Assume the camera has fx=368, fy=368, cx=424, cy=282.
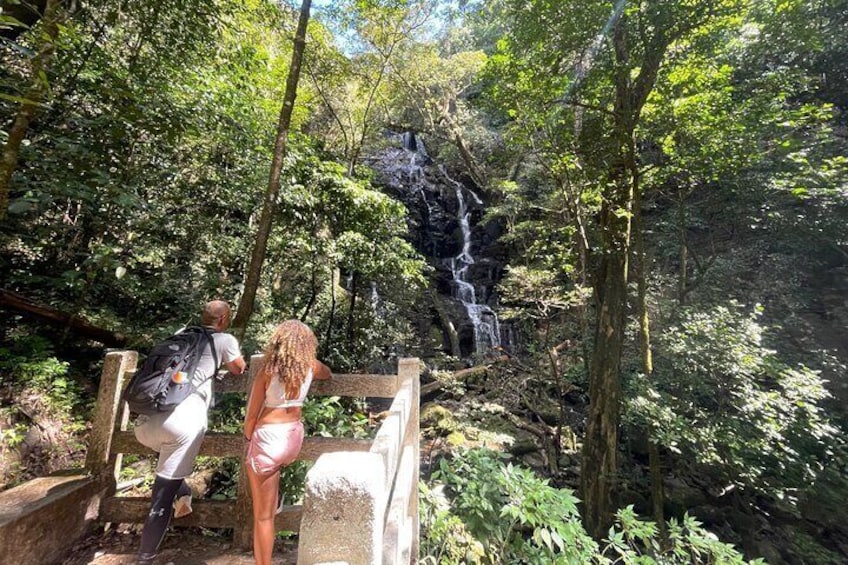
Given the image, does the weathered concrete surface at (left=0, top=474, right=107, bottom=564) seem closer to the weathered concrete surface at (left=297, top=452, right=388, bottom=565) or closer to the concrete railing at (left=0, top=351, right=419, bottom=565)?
the concrete railing at (left=0, top=351, right=419, bottom=565)

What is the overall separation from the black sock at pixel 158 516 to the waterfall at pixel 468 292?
381 inches

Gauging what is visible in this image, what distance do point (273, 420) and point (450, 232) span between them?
54.3 feet

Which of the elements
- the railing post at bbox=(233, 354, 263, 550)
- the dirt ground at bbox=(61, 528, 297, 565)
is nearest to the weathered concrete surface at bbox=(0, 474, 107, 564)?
the dirt ground at bbox=(61, 528, 297, 565)

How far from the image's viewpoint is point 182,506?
2541 millimetres

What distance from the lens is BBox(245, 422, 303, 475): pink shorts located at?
7.25ft

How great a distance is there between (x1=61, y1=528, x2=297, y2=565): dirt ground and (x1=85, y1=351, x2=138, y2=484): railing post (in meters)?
0.42

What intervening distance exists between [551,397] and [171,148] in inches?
398

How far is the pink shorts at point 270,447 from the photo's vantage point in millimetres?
2211

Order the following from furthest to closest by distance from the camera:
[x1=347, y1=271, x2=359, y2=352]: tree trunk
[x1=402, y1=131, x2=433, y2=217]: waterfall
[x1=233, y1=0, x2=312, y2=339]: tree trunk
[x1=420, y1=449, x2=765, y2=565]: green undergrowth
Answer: [x1=402, y1=131, x2=433, y2=217]: waterfall < [x1=347, y1=271, x2=359, y2=352]: tree trunk < [x1=233, y1=0, x2=312, y2=339]: tree trunk < [x1=420, y1=449, x2=765, y2=565]: green undergrowth

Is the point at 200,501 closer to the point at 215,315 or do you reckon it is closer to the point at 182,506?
the point at 182,506

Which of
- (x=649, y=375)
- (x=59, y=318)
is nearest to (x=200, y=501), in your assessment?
(x=59, y=318)

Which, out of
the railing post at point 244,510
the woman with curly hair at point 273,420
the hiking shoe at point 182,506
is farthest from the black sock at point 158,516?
the woman with curly hair at point 273,420

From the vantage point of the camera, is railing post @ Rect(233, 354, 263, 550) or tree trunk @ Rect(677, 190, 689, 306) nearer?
railing post @ Rect(233, 354, 263, 550)

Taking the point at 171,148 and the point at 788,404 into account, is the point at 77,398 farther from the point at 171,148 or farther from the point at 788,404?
the point at 788,404
